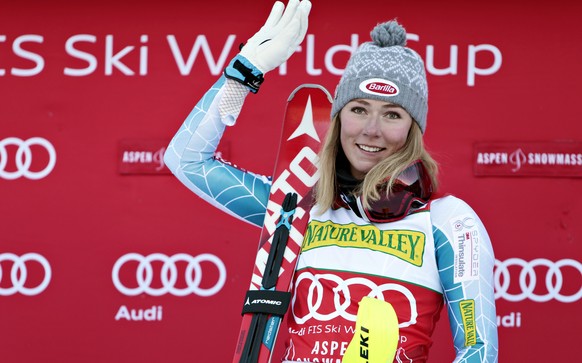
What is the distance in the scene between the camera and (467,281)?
102 inches

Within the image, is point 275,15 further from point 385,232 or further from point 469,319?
point 469,319

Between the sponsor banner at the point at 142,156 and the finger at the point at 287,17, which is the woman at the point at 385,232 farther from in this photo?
the sponsor banner at the point at 142,156

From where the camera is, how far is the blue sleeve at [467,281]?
258 centimetres

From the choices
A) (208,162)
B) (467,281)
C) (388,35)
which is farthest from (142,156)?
(467,281)

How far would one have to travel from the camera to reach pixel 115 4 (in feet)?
15.6

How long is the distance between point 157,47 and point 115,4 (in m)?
0.27

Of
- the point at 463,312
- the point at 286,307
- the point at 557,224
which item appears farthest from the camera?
the point at 557,224

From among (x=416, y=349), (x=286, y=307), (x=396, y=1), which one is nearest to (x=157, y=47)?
(x=396, y=1)

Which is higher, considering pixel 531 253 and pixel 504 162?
pixel 504 162

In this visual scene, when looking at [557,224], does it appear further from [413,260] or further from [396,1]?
[413,260]

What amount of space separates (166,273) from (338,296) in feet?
7.08

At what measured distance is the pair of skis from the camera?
112 inches

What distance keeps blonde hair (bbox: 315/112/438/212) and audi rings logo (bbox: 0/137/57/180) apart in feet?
7.09

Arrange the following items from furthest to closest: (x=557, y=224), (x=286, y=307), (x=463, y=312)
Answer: (x=557, y=224)
(x=286, y=307)
(x=463, y=312)
